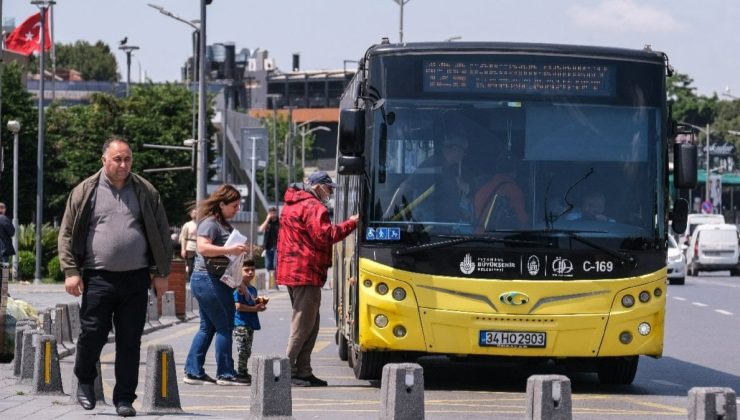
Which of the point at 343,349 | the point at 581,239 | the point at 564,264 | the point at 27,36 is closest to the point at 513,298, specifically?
the point at 564,264

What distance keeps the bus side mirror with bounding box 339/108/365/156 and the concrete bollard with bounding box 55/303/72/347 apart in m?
6.87

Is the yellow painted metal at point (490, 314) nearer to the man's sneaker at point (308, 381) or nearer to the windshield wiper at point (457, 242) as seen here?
the windshield wiper at point (457, 242)

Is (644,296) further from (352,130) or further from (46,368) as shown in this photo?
(46,368)

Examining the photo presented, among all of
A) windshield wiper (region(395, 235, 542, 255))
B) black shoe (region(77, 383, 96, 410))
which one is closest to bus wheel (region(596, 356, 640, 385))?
windshield wiper (region(395, 235, 542, 255))

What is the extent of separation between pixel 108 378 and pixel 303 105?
17441cm

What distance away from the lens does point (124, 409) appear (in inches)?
448

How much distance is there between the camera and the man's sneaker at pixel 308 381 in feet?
51.2

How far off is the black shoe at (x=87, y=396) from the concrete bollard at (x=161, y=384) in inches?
17.8

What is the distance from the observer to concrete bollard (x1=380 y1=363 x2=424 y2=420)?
1125 centimetres

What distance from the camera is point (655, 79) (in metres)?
15.4

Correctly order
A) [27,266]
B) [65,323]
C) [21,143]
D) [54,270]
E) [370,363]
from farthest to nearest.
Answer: [21,143]
[27,266]
[54,270]
[65,323]
[370,363]

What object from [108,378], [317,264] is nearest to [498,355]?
[317,264]

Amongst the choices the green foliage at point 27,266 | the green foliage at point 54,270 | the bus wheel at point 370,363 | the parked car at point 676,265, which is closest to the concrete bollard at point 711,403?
the bus wheel at point 370,363

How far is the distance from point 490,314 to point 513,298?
0.23m
